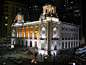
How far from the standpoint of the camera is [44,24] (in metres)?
50.5

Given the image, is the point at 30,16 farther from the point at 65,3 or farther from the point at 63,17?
the point at 65,3

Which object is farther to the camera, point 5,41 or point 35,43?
point 5,41

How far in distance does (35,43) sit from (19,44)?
672 inches

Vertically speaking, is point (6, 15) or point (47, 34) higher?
point (6, 15)

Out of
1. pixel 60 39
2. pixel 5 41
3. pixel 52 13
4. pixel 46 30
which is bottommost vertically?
pixel 5 41

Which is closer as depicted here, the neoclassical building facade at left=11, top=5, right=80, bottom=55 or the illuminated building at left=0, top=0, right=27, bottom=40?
the neoclassical building facade at left=11, top=5, right=80, bottom=55

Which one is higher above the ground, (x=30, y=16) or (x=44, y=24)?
(x=30, y=16)

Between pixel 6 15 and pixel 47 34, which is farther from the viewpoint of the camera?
pixel 6 15

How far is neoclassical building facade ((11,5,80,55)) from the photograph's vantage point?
49.2 metres

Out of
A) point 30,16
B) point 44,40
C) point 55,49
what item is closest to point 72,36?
point 55,49

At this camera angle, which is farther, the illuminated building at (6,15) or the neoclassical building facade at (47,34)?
the illuminated building at (6,15)

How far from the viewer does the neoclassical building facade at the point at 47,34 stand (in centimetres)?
4922

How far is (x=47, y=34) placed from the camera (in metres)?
48.9

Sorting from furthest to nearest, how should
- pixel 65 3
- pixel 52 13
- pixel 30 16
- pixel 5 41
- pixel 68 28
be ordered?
pixel 65 3 → pixel 30 16 → pixel 5 41 → pixel 68 28 → pixel 52 13
